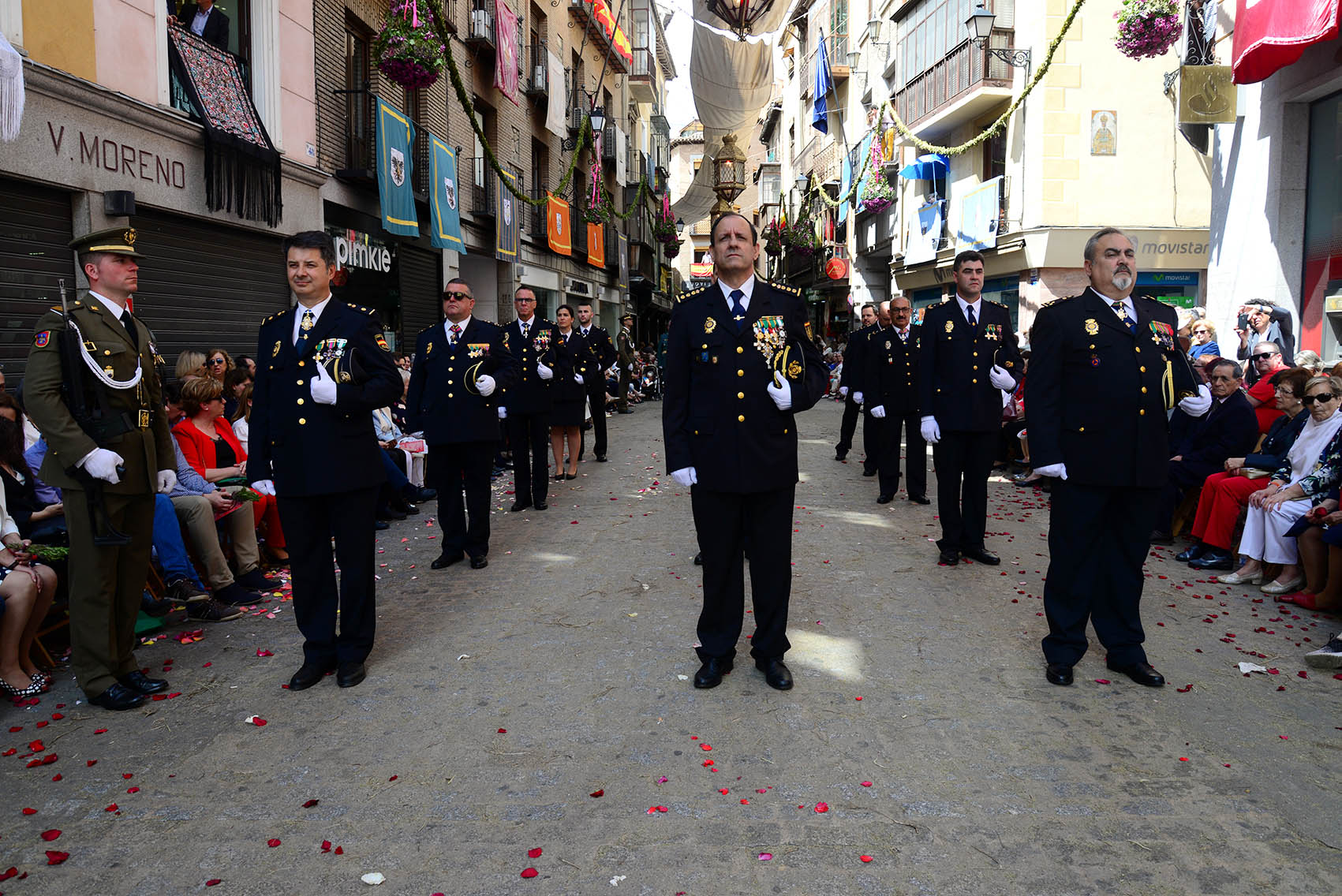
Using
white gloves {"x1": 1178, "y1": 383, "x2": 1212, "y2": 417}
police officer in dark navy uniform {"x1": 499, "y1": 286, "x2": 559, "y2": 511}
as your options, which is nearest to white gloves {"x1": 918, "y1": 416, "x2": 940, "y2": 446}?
white gloves {"x1": 1178, "y1": 383, "x2": 1212, "y2": 417}

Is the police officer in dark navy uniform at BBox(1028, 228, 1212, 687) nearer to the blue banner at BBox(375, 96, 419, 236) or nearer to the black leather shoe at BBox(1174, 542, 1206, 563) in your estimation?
the black leather shoe at BBox(1174, 542, 1206, 563)

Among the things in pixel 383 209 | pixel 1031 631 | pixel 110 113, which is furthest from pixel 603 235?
pixel 1031 631

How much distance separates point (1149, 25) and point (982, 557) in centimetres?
884

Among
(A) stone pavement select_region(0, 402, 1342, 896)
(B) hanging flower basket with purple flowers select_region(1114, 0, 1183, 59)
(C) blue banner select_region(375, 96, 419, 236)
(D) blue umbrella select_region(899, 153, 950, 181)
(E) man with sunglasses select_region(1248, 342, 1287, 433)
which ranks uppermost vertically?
(D) blue umbrella select_region(899, 153, 950, 181)

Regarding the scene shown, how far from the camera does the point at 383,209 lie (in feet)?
47.0

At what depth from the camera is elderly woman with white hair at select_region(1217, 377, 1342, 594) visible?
20.2ft

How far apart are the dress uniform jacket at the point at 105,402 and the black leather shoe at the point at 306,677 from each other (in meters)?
1.12

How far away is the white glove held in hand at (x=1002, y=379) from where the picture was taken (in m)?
6.48

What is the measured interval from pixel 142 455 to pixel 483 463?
10.0ft

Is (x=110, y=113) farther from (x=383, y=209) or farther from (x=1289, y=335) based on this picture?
(x=1289, y=335)

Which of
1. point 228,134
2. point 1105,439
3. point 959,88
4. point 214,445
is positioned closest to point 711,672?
point 1105,439

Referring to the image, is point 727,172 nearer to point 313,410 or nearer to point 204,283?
point 204,283

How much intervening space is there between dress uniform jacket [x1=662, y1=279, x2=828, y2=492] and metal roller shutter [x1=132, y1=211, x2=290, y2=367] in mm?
7310

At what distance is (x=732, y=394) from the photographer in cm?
431
